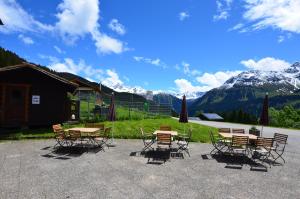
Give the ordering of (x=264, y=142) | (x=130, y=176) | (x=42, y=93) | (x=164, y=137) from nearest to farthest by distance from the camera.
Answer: (x=130, y=176) → (x=264, y=142) → (x=164, y=137) → (x=42, y=93)

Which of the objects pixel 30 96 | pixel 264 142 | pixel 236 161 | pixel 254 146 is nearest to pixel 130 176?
pixel 236 161

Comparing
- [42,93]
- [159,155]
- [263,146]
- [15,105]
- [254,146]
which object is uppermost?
[42,93]

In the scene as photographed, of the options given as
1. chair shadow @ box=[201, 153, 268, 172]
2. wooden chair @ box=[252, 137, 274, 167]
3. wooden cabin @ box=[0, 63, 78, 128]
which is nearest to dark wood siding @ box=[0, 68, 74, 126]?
wooden cabin @ box=[0, 63, 78, 128]

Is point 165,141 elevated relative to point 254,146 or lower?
elevated

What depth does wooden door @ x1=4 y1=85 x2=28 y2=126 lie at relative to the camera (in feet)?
62.3

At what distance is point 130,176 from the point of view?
31.1 feet

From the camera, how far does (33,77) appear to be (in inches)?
772

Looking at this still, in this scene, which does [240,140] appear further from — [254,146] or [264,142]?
[254,146]

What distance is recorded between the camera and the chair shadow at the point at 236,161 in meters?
11.4

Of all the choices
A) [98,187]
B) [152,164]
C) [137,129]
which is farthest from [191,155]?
[137,129]

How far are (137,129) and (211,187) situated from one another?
1180 centimetres

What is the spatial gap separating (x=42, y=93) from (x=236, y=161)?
13.2 m

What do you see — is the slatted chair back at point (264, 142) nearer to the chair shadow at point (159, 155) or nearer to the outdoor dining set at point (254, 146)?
the outdoor dining set at point (254, 146)

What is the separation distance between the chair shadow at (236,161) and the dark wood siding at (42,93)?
36.7 ft
